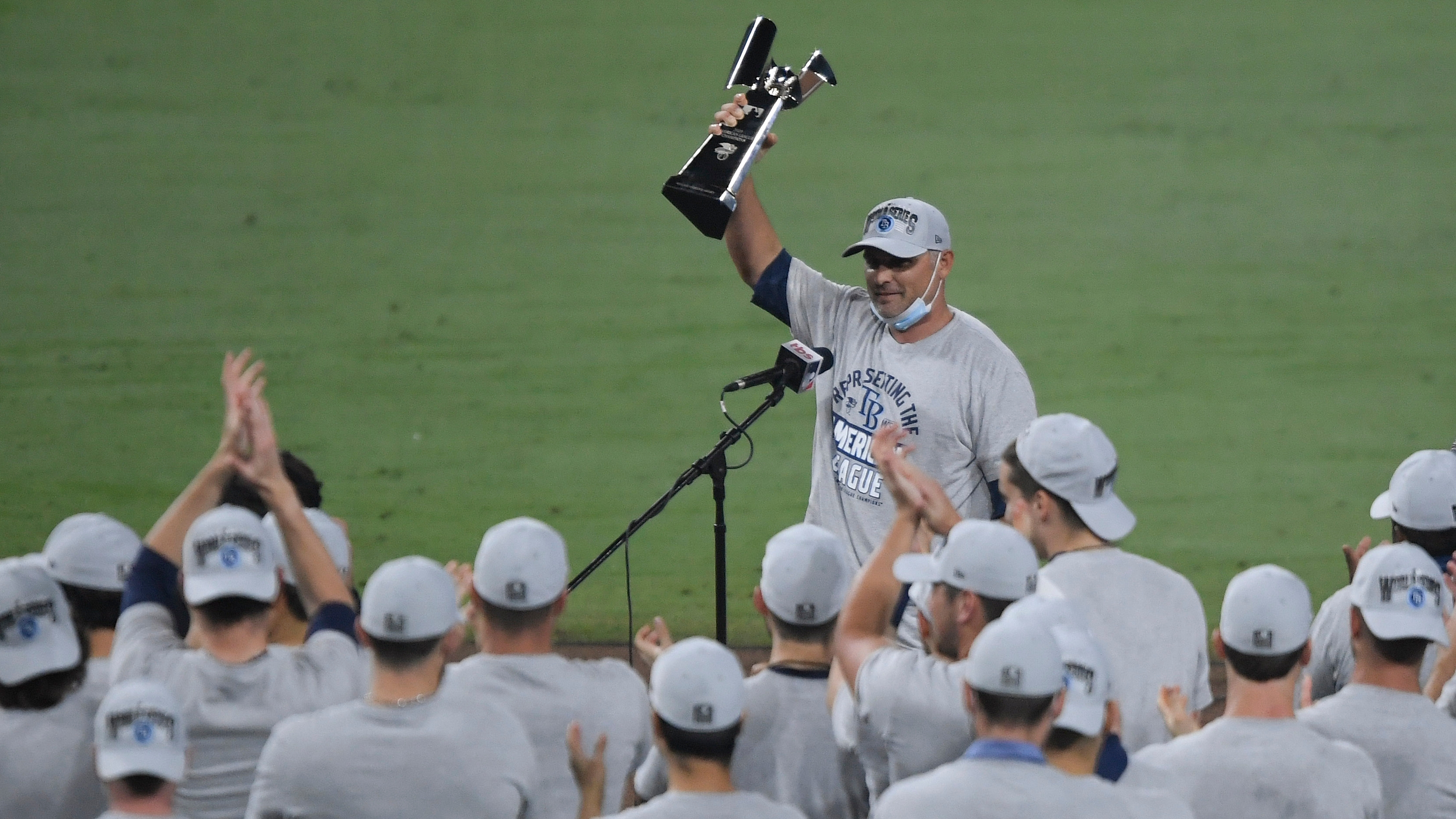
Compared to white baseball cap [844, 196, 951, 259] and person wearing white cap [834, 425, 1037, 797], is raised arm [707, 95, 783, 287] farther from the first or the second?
person wearing white cap [834, 425, 1037, 797]

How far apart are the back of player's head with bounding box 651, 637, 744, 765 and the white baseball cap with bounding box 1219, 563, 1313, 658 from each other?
3.02 feet

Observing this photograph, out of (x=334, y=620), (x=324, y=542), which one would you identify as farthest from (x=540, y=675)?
(x=324, y=542)

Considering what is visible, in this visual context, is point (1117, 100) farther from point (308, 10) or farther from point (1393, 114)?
point (308, 10)

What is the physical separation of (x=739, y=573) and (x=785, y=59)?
3146 millimetres

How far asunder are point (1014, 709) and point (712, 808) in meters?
0.48

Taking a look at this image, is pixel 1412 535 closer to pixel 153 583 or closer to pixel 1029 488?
pixel 1029 488

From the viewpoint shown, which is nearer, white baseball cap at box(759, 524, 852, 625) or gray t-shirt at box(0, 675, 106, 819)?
gray t-shirt at box(0, 675, 106, 819)

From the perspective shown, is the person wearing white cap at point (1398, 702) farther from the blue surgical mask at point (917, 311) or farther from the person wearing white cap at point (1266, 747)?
the blue surgical mask at point (917, 311)

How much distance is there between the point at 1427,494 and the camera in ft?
12.4

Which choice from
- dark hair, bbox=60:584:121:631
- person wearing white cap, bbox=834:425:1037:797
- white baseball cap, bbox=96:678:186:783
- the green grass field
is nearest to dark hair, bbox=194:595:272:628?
white baseball cap, bbox=96:678:186:783

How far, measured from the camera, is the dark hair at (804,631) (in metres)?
3.09

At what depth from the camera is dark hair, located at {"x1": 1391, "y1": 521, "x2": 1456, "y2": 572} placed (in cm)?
378

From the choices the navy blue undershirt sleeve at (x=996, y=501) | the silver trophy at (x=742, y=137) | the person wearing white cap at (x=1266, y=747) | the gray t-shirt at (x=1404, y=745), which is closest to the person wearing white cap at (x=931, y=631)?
the person wearing white cap at (x=1266, y=747)

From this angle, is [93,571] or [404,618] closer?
[404,618]
